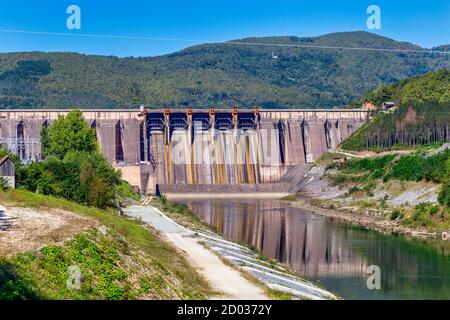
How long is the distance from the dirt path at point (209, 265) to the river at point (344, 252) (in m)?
4.64

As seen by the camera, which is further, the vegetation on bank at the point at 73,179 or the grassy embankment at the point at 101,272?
the vegetation on bank at the point at 73,179

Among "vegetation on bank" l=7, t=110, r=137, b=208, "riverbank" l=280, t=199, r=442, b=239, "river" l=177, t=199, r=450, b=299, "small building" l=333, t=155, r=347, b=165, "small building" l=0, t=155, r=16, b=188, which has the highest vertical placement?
"small building" l=0, t=155, r=16, b=188

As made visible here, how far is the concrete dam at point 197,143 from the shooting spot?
10219 centimetres

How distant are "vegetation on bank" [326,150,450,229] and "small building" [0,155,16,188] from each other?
28.8 meters

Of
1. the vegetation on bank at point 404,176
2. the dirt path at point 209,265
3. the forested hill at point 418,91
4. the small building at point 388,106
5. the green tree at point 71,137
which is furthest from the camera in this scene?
the small building at point 388,106

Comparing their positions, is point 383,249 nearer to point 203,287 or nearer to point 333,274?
point 333,274

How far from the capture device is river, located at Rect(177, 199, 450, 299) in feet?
114

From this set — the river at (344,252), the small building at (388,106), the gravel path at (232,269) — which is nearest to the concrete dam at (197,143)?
the small building at (388,106)

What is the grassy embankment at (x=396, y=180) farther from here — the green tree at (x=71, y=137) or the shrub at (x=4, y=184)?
the shrub at (x=4, y=184)

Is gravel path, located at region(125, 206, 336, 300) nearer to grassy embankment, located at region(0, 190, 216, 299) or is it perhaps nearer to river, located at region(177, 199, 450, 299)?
grassy embankment, located at region(0, 190, 216, 299)

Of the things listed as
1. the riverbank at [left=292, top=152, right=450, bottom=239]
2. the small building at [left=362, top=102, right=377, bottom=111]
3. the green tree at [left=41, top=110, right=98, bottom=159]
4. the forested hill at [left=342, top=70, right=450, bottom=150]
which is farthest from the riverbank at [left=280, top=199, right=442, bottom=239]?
the small building at [left=362, top=102, right=377, bottom=111]

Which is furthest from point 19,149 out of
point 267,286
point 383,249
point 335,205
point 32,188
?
point 267,286

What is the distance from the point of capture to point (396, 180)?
78000 millimetres

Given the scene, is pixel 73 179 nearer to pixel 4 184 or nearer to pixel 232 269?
pixel 4 184
